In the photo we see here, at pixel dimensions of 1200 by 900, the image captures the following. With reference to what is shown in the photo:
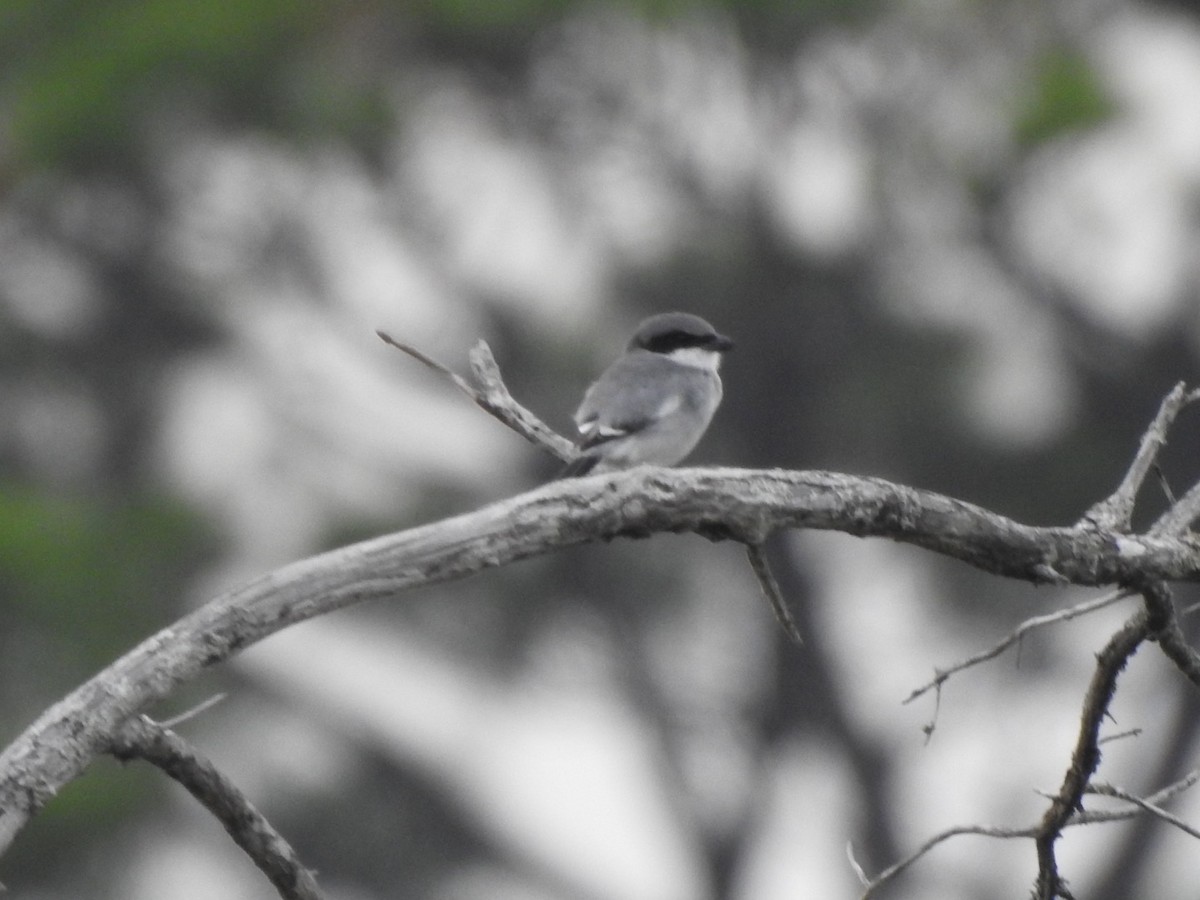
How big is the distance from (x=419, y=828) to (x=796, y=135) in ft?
20.0

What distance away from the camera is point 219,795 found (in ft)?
8.96

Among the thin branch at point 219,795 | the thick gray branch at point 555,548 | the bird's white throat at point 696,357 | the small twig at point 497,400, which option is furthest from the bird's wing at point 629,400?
the thin branch at point 219,795

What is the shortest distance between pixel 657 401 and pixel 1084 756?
292 centimetres

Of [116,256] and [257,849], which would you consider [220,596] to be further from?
[116,256]

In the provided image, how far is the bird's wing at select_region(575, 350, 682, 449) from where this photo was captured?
18.9 feet

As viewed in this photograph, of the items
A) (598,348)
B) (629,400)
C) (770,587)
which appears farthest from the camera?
(598,348)

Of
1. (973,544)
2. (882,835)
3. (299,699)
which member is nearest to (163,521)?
(299,699)

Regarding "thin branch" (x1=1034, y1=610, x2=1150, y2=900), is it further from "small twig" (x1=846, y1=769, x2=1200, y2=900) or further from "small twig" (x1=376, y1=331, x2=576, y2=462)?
"small twig" (x1=376, y1=331, x2=576, y2=462)

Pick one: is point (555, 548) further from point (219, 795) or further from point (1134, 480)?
point (1134, 480)

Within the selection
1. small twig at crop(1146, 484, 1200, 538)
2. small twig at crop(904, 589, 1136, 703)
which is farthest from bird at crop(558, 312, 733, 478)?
small twig at crop(904, 589, 1136, 703)

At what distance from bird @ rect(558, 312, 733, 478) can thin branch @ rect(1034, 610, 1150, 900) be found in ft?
6.98

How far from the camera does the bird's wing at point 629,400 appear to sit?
18.9 ft

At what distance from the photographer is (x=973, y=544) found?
10.7ft

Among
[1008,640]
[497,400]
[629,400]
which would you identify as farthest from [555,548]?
[629,400]
